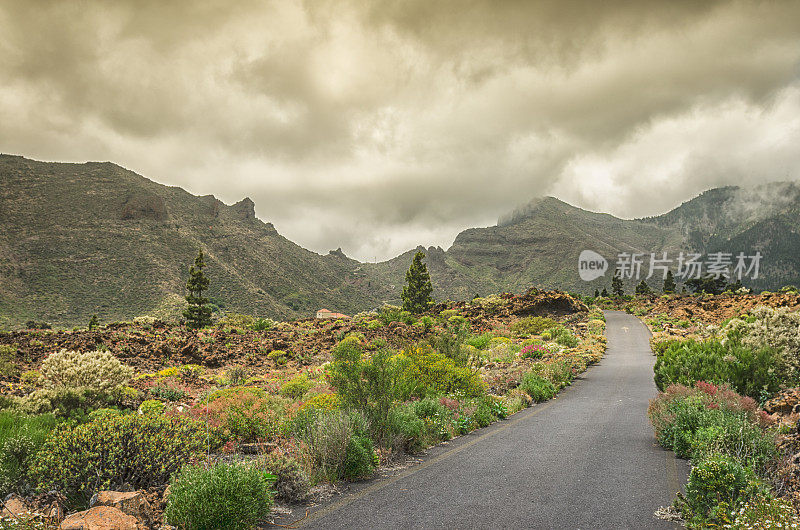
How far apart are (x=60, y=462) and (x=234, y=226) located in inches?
4281

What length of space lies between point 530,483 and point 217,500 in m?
4.62

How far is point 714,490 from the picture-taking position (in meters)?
5.04

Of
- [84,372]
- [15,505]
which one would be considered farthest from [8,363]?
[15,505]

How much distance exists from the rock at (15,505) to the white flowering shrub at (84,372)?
17.7ft

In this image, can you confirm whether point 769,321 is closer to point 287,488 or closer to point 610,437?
point 610,437

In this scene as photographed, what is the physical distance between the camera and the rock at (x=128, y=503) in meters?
4.62

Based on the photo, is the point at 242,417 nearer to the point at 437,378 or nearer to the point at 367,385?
the point at 367,385

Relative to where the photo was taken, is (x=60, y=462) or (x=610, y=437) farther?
(x=610, y=437)

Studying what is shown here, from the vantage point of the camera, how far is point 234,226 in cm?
10581

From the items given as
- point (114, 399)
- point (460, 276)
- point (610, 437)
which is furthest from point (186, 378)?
point (460, 276)

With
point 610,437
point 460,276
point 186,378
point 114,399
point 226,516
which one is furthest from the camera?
point 460,276

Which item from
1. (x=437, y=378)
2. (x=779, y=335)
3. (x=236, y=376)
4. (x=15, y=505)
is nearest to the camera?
(x=15, y=505)

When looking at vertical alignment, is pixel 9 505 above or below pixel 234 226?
below

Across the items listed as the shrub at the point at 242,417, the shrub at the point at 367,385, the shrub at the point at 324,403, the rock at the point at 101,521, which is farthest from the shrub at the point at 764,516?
the shrub at the point at 242,417
